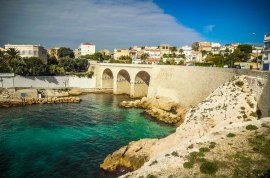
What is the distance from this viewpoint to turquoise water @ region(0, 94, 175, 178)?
2530 cm

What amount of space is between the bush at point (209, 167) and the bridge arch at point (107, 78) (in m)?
57.9

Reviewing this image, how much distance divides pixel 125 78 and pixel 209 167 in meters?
55.3

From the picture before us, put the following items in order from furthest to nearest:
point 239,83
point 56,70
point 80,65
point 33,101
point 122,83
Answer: point 80,65, point 56,70, point 122,83, point 33,101, point 239,83

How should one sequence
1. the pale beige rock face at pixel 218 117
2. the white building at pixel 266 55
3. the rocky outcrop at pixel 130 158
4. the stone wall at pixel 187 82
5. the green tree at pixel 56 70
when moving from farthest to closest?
the green tree at pixel 56 70 → the white building at pixel 266 55 → the stone wall at pixel 187 82 → the rocky outcrop at pixel 130 158 → the pale beige rock face at pixel 218 117

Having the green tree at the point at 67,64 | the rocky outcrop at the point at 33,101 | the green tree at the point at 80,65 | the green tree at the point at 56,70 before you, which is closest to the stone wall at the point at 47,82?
the green tree at the point at 56,70

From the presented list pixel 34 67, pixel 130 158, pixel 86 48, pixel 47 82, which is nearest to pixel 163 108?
pixel 130 158

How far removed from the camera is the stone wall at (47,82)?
60.1 metres

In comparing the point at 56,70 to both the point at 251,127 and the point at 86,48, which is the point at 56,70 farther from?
the point at 86,48

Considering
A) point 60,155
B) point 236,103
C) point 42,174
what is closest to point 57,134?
point 60,155

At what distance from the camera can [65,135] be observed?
3472 centimetres

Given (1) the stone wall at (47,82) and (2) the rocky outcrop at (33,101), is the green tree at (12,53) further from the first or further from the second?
(2) the rocky outcrop at (33,101)

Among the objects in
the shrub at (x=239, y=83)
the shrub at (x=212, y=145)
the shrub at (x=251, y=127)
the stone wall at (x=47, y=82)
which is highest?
the shrub at (x=239, y=83)

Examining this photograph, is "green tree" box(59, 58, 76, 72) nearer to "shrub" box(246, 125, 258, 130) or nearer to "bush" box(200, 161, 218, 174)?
"shrub" box(246, 125, 258, 130)

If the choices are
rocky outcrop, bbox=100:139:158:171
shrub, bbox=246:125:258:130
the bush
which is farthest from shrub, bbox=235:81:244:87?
the bush
